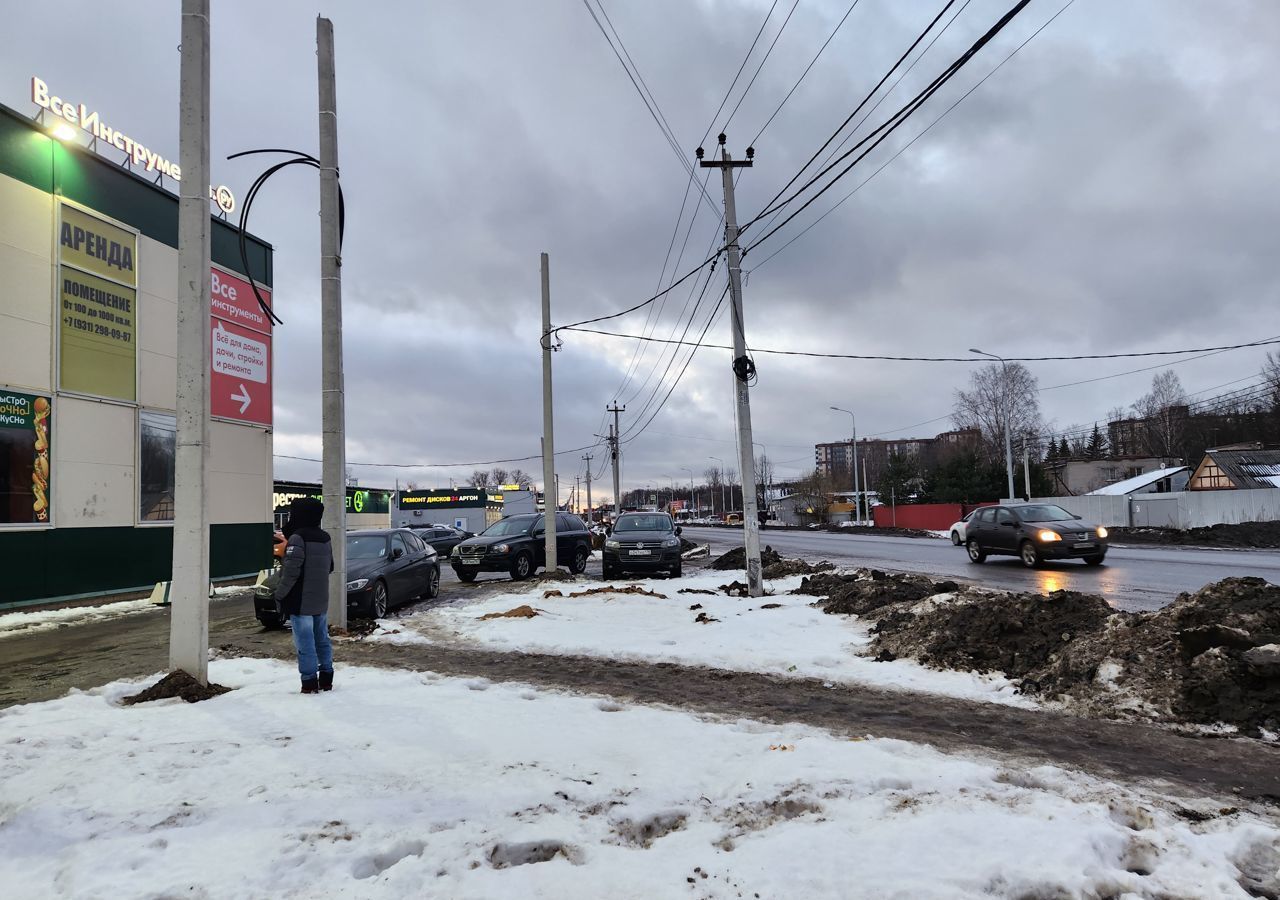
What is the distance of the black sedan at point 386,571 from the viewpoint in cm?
1072

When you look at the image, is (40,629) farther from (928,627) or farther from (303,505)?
(928,627)

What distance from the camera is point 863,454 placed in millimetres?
116938

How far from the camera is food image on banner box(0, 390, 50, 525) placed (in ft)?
44.1

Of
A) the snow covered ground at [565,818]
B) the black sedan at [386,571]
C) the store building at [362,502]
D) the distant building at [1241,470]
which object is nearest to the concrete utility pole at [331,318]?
the black sedan at [386,571]

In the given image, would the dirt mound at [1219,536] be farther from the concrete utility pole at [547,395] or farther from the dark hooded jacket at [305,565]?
the dark hooded jacket at [305,565]

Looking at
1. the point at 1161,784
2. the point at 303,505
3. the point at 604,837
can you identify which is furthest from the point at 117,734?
the point at 1161,784

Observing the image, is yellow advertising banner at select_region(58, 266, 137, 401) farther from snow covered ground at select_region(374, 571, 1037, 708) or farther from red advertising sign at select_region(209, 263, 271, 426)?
snow covered ground at select_region(374, 571, 1037, 708)

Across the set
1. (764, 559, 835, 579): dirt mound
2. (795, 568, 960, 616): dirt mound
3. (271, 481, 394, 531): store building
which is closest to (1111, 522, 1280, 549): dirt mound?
(764, 559, 835, 579): dirt mound

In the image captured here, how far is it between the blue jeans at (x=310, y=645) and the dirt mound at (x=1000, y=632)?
541 cm

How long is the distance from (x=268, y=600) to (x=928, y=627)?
8816mm

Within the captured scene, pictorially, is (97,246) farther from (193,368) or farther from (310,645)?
(310,645)

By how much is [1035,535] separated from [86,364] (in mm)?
22009

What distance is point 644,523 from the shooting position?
18281 mm

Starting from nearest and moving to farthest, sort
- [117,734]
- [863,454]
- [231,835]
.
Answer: [231,835] → [117,734] → [863,454]
